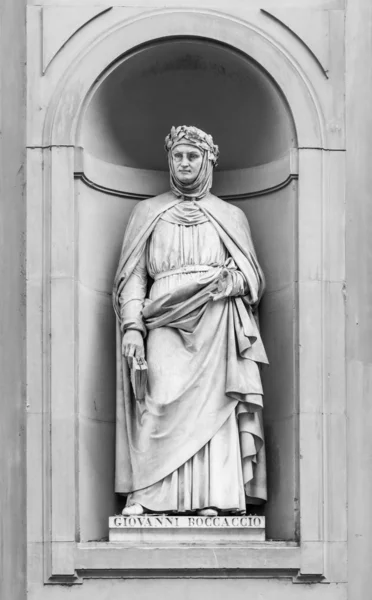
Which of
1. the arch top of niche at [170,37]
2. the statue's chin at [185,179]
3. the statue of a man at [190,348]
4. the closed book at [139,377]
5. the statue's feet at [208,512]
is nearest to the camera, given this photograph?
the statue's feet at [208,512]

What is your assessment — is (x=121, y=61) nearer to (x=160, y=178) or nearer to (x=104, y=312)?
(x=160, y=178)

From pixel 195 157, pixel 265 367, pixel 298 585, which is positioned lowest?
pixel 298 585

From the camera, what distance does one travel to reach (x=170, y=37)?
1941cm

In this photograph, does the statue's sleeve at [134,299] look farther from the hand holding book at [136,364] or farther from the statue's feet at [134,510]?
the statue's feet at [134,510]

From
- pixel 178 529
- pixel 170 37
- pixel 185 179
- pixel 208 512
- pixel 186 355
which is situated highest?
pixel 170 37

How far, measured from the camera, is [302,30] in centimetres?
1938

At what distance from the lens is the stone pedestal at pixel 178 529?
61.2 ft

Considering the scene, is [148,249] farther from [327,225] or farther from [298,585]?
[298,585]

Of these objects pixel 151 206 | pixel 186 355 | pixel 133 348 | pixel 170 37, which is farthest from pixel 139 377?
pixel 170 37

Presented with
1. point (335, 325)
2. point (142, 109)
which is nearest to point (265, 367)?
point (335, 325)

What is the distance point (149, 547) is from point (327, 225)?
2528mm

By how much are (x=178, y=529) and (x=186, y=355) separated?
122 cm

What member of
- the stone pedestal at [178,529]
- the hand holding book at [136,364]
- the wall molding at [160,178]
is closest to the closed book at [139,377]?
the hand holding book at [136,364]

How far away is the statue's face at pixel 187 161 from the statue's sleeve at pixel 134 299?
0.59m
